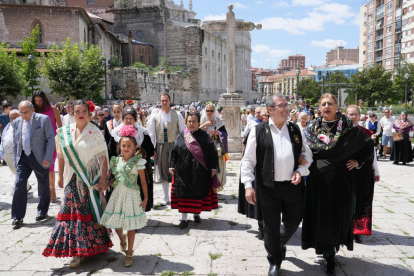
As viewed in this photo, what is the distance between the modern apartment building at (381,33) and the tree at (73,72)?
46761 mm

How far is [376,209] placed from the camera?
645 cm

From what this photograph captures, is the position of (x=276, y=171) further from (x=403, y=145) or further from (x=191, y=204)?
(x=403, y=145)

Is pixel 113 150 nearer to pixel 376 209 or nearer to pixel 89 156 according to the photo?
pixel 89 156

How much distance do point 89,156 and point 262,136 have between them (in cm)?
195

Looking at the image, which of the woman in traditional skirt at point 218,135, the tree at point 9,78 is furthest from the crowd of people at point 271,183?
the tree at point 9,78

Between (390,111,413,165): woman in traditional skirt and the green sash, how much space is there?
36.6 feet

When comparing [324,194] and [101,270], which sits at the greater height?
[324,194]

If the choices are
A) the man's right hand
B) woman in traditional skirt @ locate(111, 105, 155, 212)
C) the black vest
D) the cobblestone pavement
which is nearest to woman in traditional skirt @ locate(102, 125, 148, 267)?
the cobblestone pavement

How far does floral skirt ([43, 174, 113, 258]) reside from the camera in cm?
389

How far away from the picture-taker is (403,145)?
39.9 ft

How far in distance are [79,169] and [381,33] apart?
2918 inches

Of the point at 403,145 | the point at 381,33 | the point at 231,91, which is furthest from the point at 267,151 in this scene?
the point at 381,33

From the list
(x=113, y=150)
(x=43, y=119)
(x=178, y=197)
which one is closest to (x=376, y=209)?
(x=178, y=197)

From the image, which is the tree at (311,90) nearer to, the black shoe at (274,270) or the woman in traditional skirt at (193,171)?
the woman in traditional skirt at (193,171)
